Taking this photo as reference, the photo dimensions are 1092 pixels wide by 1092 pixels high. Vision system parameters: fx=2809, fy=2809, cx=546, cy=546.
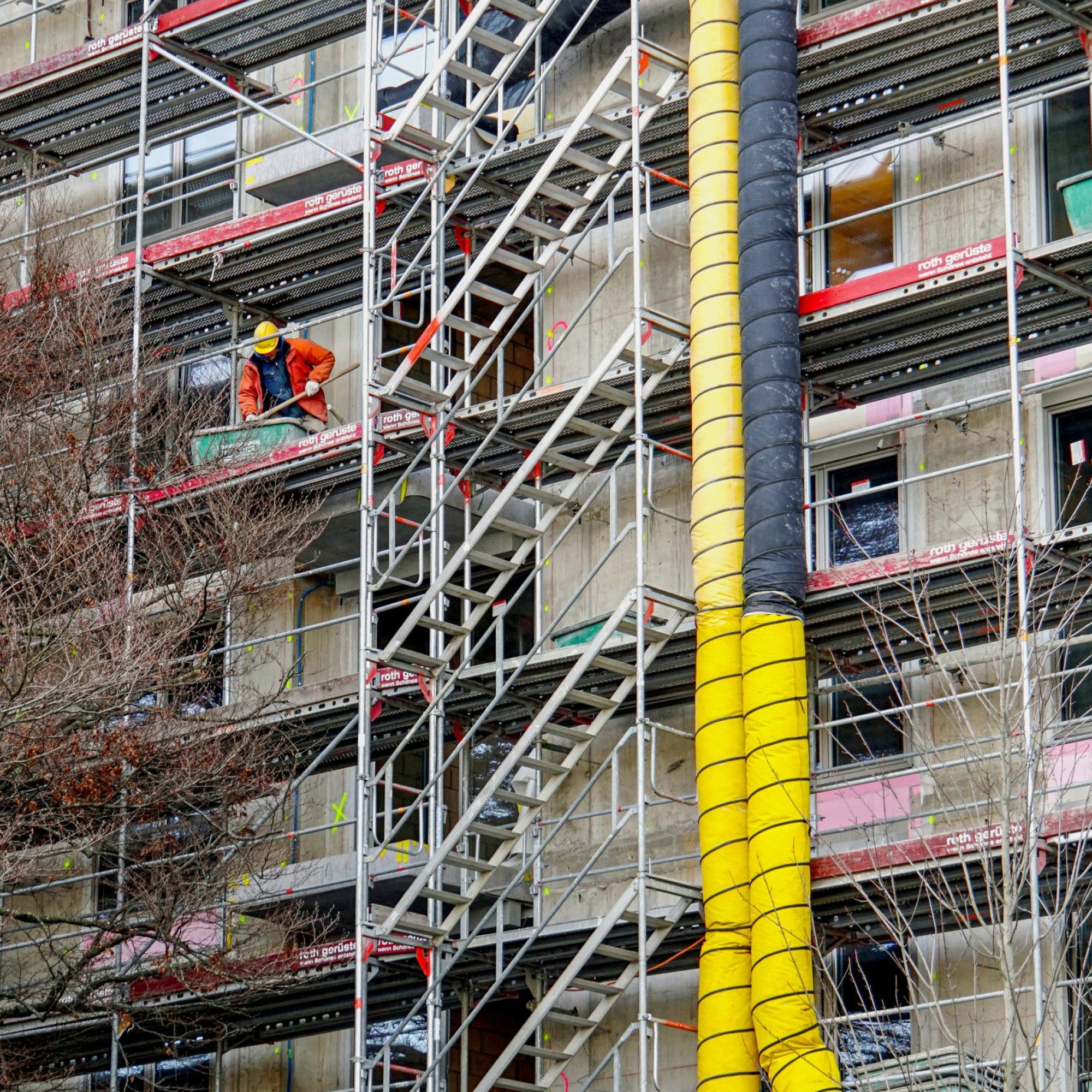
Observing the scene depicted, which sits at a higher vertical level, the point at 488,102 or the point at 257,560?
the point at 488,102

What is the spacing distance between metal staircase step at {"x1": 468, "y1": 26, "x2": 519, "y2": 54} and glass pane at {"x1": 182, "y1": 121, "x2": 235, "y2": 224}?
18.4 ft

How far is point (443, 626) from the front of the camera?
24047 mm

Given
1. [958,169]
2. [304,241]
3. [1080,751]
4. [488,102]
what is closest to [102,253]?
[304,241]

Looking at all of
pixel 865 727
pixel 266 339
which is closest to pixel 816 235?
pixel 865 727

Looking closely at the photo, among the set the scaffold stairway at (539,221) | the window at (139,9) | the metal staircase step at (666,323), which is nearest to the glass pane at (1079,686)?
the metal staircase step at (666,323)

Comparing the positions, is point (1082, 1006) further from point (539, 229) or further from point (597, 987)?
point (539, 229)

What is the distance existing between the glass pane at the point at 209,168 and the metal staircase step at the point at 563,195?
629 centimetres

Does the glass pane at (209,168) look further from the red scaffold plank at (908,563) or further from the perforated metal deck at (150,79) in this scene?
the red scaffold plank at (908,563)

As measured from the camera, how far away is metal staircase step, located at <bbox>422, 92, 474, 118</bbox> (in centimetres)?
2536

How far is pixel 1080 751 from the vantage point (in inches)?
839

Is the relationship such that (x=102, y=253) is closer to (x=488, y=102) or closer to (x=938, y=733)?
(x=488, y=102)

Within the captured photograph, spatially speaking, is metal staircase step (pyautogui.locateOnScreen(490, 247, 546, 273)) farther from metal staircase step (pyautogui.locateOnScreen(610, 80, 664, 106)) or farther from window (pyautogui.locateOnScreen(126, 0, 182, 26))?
window (pyautogui.locateOnScreen(126, 0, 182, 26))

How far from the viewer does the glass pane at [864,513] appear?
23.6m

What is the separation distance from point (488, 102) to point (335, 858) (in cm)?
726
